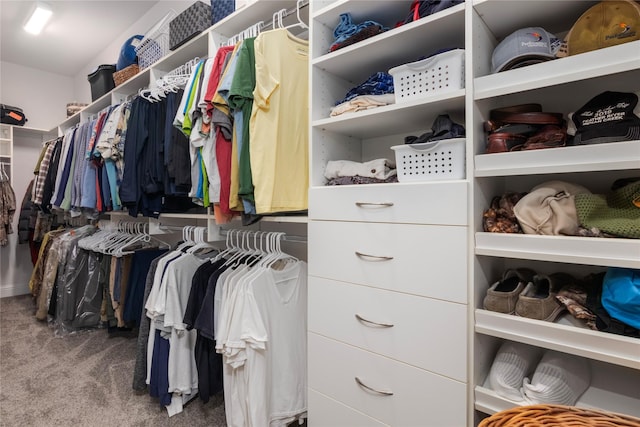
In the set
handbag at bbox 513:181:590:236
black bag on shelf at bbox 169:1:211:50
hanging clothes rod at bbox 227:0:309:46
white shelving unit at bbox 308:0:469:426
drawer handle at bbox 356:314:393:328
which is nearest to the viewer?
handbag at bbox 513:181:590:236

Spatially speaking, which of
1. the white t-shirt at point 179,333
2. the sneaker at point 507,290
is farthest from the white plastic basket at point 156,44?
the sneaker at point 507,290

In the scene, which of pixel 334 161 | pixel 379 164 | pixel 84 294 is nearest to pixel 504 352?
pixel 379 164

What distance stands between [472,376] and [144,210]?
6.59 feet

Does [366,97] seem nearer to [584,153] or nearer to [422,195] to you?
[422,195]

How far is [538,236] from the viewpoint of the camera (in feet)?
2.96

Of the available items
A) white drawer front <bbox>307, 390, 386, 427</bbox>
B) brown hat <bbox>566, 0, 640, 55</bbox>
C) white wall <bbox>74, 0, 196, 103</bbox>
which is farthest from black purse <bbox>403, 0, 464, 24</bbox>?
white wall <bbox>74, 0, 196, 103</bbox>

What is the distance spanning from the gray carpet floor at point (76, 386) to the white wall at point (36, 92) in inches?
116

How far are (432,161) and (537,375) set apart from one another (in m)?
0.69

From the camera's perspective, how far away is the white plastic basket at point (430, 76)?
1.06 m

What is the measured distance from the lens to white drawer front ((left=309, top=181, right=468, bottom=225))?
100cm

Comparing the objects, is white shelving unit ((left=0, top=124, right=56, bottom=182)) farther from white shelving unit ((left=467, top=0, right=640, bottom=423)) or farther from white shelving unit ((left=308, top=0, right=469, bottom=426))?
white shelving unit ((left=467, top=0, right=640, bottom=423))

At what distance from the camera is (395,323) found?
3.66 feet

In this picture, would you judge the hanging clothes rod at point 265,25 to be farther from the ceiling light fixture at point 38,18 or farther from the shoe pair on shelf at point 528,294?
the ceiling light fixture at point 38,18

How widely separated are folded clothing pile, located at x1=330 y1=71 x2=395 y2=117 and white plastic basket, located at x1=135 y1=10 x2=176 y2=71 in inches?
67.6
